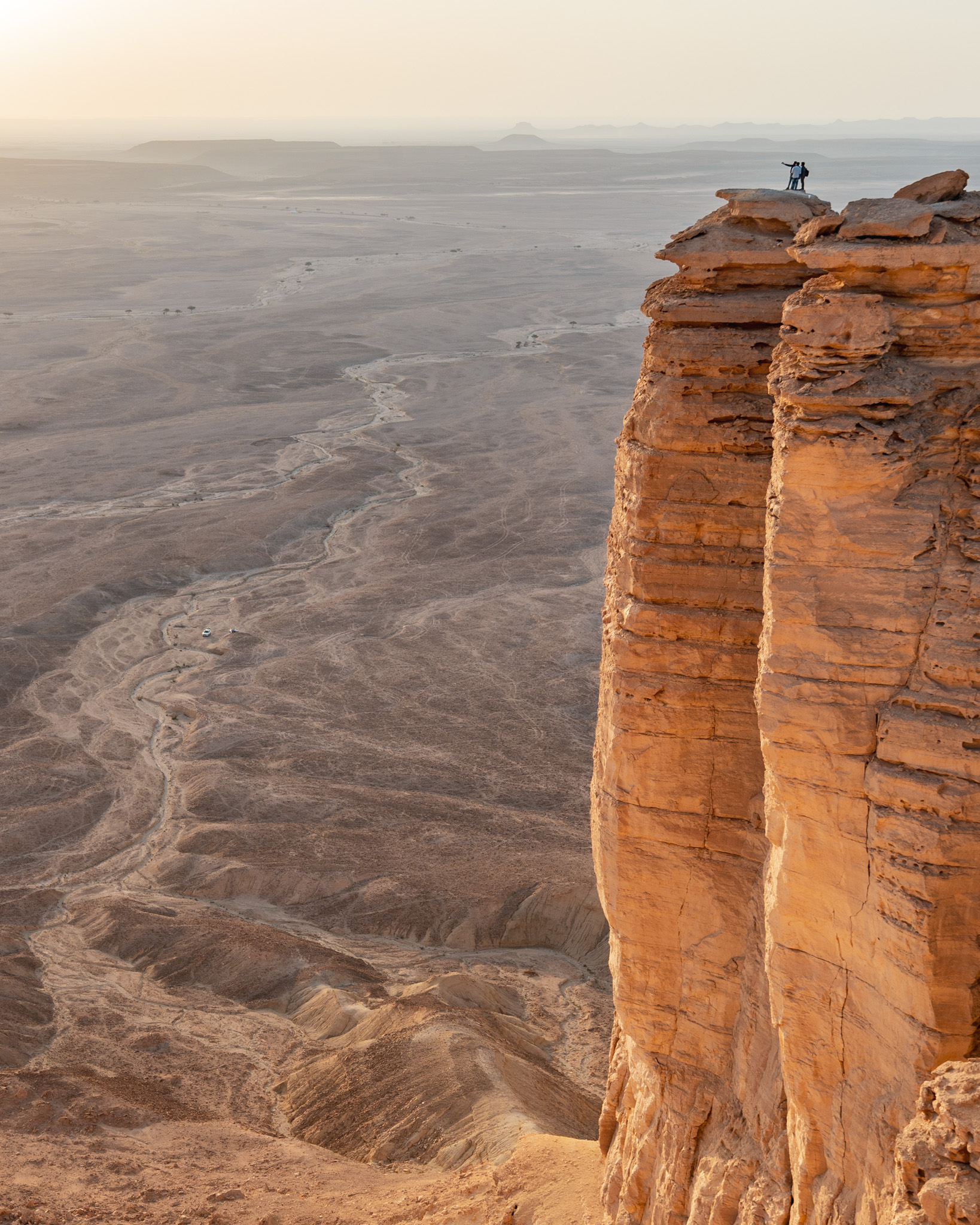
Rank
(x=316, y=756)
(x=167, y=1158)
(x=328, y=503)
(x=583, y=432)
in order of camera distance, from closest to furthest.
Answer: (x=167, y=1158)
(x=316, y=756)
(x=328, y=503)
(x=583, y=432)

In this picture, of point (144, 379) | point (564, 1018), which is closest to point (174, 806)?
point (564, 1018)

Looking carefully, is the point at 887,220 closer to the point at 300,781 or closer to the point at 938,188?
the point at 938,188

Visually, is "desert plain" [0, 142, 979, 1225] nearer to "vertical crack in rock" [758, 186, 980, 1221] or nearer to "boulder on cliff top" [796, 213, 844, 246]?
"vertical crack in rock" [758, 186, 980, 1221]

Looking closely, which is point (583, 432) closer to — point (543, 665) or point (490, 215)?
point (543, 665)

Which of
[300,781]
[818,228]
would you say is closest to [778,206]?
[818,228]

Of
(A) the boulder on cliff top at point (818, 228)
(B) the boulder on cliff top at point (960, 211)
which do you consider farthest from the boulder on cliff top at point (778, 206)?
(B) the boulder on cliff top at point (960, 211)

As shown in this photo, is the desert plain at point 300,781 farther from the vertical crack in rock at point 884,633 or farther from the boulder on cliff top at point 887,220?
the boulder on cliff top at point 887,220
